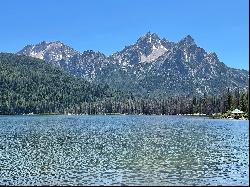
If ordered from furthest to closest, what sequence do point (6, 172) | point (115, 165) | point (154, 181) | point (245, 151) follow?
point (245, 151), point (115, 165), point (6, 172), point (154, 181)

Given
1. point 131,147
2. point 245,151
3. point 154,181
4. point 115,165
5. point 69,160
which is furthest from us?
point 131,147

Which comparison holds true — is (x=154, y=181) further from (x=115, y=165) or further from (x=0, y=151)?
(x=0, y=151)

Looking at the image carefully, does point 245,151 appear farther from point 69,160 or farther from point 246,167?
point 69,160

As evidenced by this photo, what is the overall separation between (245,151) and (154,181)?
38.0m

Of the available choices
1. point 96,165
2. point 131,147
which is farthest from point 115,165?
point 131,147

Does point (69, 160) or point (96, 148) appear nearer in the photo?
point (69, 160)

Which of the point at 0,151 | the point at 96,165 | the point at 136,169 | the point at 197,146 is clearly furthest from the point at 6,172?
the point at 197,146

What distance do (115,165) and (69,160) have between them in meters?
10.8

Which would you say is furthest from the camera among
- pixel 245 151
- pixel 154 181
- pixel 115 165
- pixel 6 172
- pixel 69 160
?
pixel 245 151

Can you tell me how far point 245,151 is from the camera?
90688 millimetres

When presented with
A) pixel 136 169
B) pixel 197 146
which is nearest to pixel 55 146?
pixel 197 146

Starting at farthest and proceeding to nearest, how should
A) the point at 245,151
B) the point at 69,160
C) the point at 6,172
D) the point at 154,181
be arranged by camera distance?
the point at 245,151 → the point at 69,160 → the point at 6,172 → the point at 154,181

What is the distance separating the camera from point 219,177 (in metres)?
62.2

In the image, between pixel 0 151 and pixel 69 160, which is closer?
pixel 69 160
